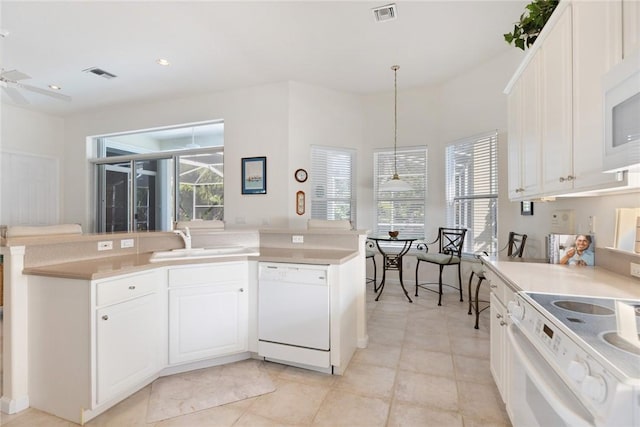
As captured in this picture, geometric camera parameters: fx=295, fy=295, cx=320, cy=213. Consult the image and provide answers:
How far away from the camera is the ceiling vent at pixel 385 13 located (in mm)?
2746

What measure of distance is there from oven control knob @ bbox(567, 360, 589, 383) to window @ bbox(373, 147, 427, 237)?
162 inches

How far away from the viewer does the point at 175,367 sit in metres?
2.24

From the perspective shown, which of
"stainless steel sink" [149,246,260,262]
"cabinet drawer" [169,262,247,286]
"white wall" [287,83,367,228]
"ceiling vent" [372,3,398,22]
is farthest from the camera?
"white wall" [287,83,367,228]

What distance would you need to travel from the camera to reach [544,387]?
0.92 meters

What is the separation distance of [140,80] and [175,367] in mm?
3946

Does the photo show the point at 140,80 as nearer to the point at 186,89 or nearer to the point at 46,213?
the point at 186,89

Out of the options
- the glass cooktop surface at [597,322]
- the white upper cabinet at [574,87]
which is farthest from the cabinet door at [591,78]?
the glass cooktop surface at [597,322]

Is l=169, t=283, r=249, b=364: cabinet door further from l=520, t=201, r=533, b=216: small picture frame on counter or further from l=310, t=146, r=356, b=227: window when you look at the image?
l=520, t=201, r=533, b=216: small picture frame on counter

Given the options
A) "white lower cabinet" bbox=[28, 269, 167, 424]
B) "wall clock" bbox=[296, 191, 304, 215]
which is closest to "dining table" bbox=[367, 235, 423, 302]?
"wall clock" bbox=[296, 191, 304, 215]

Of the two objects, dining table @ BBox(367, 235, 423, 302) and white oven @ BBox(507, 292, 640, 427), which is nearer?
white oven @ BBox(507, 292, 640, 427)

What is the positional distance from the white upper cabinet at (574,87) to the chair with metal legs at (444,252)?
1990 millimetres

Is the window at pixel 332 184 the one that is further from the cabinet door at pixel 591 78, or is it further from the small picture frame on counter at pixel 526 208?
the cabinet door at pixel 591 78

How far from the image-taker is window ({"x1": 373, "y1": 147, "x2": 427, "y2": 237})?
4809mm

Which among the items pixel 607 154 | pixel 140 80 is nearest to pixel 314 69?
pixel 140 80
